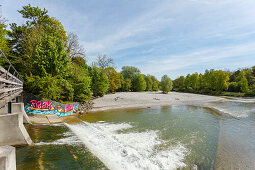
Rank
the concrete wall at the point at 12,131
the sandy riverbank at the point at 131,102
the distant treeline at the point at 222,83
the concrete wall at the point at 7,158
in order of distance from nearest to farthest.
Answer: the concrete wall at the point at 7,158 < the concrete wall at the point at 12,131 < the sandy riverbank at the point at 131,102 < the distant treeline at the point at 222,83

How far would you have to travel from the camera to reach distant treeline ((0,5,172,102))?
599 inches

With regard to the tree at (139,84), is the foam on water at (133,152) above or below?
below

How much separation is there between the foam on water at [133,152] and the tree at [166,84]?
1820 inches

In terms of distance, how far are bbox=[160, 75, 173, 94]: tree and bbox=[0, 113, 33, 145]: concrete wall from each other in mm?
51980

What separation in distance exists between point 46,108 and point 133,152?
1347cm

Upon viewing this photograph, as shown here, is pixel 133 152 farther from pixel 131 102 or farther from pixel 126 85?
pixel 126 85

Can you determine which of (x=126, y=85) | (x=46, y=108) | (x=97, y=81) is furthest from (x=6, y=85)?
(x=126, y=85)

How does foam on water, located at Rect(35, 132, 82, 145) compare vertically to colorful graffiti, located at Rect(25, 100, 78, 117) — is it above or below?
below

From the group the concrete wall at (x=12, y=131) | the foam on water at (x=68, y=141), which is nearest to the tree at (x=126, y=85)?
the foam on water at (x=68, y=141)

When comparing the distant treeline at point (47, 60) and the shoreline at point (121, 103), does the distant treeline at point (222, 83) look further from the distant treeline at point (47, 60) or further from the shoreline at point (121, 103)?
the distant treeline at point (47, 60)

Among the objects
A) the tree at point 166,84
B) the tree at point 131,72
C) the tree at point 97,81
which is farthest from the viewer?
the tree at point 131,72

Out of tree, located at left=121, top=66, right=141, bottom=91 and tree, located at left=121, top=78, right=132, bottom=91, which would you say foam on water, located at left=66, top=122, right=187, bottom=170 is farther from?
tree, located at left=121, top=66, right=141, bottom=91

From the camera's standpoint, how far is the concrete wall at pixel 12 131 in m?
6.95

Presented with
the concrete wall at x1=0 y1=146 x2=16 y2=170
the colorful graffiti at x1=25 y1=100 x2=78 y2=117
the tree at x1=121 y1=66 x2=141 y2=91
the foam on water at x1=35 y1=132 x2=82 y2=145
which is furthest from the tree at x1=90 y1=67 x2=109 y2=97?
the tree at x1=121 y1=66 x2=141 y2=91
